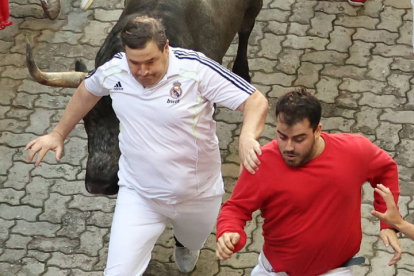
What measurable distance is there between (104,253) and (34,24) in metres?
3.78

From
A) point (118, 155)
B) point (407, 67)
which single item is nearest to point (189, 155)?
point (118, 155)

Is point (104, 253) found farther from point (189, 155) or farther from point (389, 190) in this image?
point (389, 190)

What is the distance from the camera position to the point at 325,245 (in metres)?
4.20

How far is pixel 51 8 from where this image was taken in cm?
877

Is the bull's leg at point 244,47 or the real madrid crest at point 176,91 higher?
the bull's leg at point 244,47

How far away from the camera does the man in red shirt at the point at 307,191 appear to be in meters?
3.94

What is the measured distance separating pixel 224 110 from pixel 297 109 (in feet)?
12.3

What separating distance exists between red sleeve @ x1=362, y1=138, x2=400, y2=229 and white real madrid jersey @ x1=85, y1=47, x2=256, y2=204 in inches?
33.2

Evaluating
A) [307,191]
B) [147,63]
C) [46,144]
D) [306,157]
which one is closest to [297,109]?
[306,157]

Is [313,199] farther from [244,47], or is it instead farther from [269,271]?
[244,47]

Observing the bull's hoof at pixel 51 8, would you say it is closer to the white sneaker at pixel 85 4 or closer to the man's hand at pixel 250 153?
the white sneaker at pixel 85 4

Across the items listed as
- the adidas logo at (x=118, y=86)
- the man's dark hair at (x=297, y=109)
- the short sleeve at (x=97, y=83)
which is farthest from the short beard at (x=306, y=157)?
the short sleeve at (x=97, y=83)

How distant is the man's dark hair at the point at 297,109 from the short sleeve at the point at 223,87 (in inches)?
21.0

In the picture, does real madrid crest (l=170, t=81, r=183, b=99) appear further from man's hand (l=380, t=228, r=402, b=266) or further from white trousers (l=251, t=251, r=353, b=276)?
man's hand (l=380, t=228, r=402, b=266)
